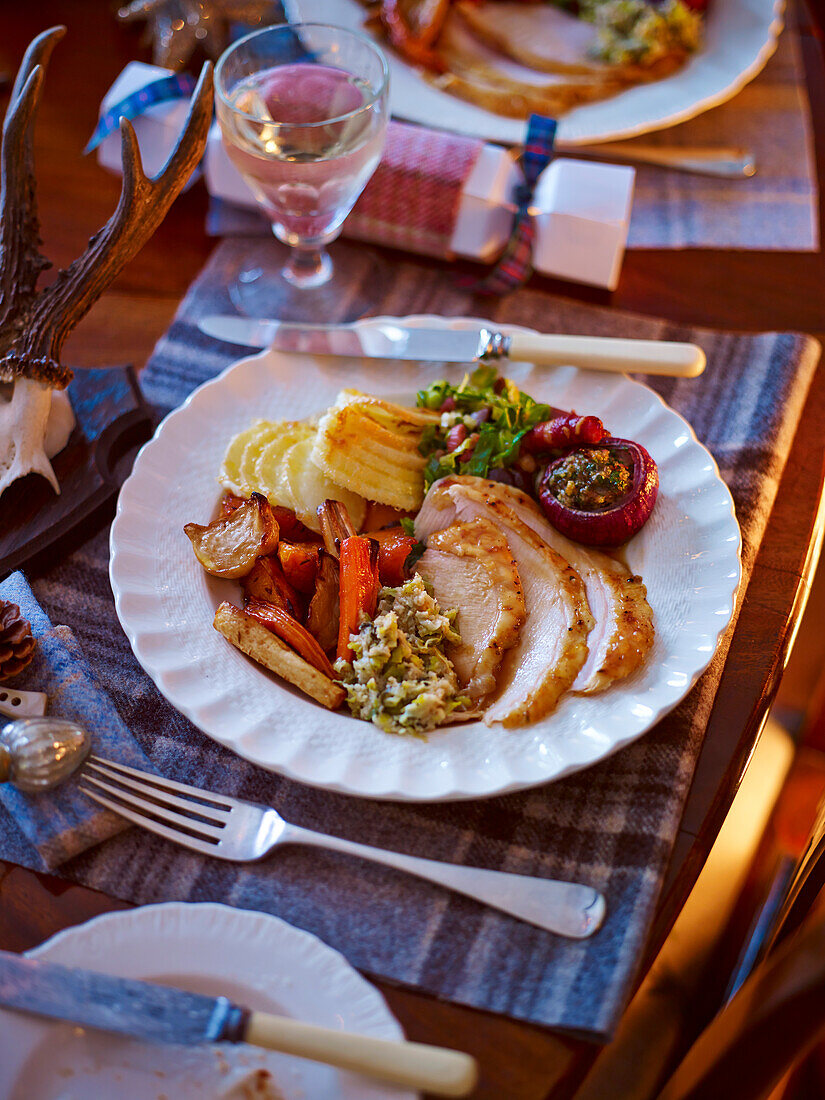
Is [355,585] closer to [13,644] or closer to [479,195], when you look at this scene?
[13,644]

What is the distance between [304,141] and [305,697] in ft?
4.53

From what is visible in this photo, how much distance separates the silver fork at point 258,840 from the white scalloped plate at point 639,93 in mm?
2057

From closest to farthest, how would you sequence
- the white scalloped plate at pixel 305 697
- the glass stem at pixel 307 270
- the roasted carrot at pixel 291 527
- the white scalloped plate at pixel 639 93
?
the white scalloped plate at pixel 305 697, the roasted carrot at pixel 291 527, the glass stem at pixel 307 270, the white scalloped plate at pixel 639 93

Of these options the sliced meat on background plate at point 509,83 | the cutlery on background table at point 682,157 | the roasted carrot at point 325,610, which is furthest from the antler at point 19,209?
the cutlery on background table at point 682,157

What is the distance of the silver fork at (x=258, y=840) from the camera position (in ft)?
4.25

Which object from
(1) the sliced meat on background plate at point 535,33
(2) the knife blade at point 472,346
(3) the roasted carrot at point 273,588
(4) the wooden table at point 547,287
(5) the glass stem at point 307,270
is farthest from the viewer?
(1) the sliced meat on background plate at point 535,33

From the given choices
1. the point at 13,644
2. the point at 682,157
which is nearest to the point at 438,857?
the point at 13,644

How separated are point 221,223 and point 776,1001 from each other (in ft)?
7.99

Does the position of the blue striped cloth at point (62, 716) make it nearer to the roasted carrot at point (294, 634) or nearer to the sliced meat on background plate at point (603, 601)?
the roasted carrot at point (294, 634)

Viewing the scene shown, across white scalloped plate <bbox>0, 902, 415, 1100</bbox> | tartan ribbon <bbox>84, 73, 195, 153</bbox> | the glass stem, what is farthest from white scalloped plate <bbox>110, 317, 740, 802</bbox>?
tartan ribbon <bbox>84, 73, 195, 153</bbox>

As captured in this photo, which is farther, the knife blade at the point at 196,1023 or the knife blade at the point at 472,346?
the knife blade at the point at 472,346

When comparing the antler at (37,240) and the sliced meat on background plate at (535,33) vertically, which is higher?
the sliced meat on background plate at (535,33)

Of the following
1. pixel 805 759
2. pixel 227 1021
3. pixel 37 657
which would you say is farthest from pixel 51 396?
pixel 805 759

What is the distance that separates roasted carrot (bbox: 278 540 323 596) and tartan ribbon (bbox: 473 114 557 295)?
3.67 feet
